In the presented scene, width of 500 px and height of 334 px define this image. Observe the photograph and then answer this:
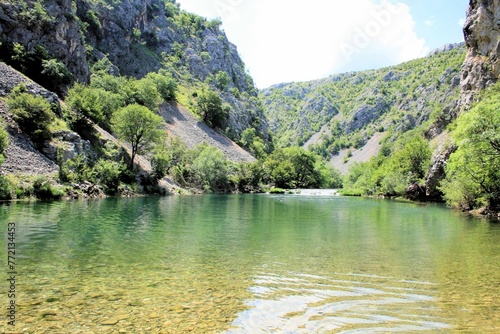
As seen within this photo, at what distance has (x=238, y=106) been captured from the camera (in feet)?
500

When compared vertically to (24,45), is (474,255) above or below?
below

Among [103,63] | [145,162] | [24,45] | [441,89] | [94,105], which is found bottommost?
[145,162]

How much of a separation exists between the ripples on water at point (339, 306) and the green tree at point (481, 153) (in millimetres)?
25494

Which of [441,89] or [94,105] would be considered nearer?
[94,105]

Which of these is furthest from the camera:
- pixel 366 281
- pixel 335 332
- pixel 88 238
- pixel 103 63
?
pixel 103 63

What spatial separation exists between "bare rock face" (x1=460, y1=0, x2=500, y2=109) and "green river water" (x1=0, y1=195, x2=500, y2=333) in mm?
55859

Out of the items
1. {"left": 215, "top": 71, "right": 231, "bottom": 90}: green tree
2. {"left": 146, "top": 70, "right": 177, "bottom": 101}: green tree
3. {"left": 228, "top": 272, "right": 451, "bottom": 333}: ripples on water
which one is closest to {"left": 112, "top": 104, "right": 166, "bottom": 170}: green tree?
{"left": 146, "top": 70, "right": 177, "bottom": 101}: green tree

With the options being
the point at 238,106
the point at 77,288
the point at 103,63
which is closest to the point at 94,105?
the point at 103,63

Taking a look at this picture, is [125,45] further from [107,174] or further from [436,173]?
[436,173]

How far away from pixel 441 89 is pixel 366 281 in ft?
711

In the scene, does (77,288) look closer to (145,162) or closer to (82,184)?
(82,184)

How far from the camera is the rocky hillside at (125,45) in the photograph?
2591 inches

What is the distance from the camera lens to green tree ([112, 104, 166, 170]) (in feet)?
212

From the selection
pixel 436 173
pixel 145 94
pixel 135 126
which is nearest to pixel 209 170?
pixel 135 126
